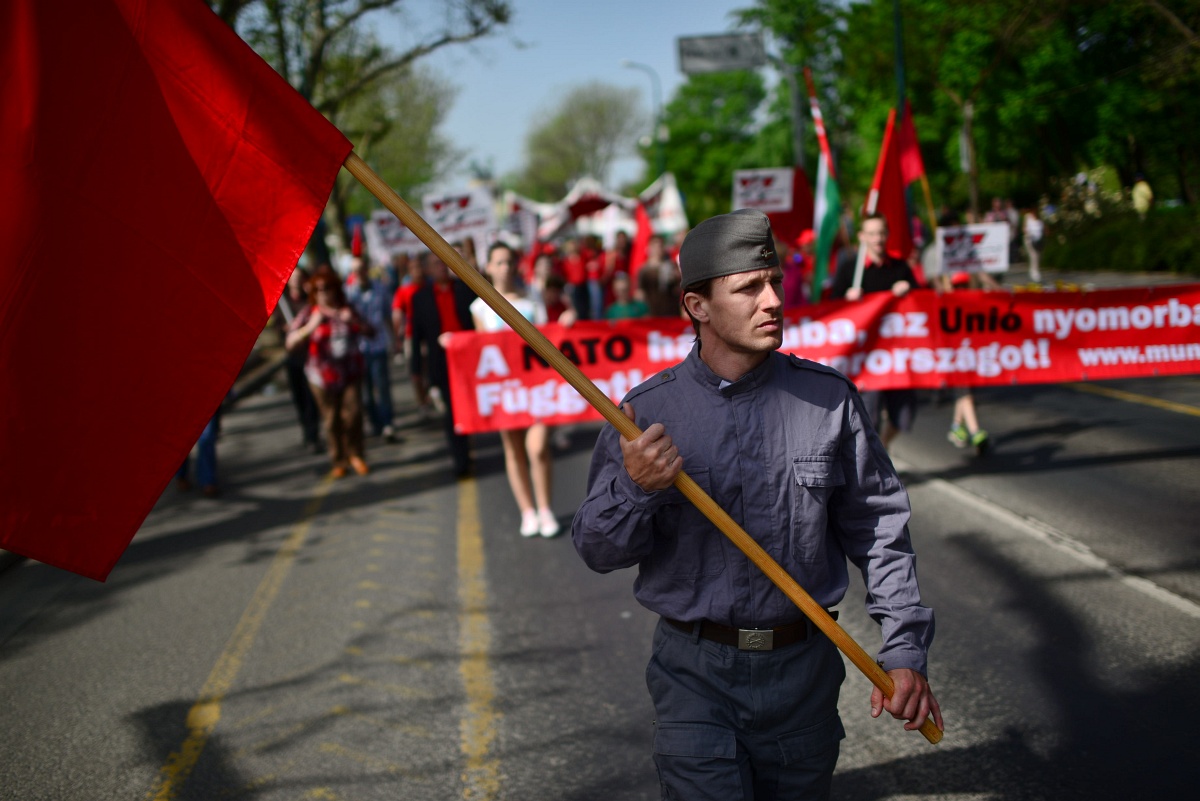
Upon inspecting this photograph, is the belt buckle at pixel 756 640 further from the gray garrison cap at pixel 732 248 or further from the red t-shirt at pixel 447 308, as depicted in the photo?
the red t-shirt at pixel 447 308

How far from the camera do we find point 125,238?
260 centimetres

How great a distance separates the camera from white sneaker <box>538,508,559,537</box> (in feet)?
24.3

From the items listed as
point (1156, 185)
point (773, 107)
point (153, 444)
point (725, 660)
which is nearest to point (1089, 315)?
point (725, 660)

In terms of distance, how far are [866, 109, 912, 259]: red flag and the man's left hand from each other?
799cm

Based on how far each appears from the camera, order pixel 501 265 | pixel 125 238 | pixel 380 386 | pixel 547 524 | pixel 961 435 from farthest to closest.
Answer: pixel 380 386 < pixel 961 435 < pixel 547 524 < pixel 501 265 < pixel 125 238

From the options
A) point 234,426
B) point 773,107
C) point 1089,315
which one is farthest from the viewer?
point 773,107

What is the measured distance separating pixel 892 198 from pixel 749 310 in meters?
8.18

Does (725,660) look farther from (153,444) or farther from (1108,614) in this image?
(1108,614)

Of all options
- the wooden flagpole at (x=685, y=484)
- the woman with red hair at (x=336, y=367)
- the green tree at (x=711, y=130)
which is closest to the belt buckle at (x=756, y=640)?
the wooden flagpole at (x=685, y=484)

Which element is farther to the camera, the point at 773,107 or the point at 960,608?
the point at 773,107

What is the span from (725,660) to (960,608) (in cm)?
327

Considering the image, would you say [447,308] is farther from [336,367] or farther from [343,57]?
[343,57]

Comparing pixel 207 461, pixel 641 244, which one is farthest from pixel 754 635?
pixel 641 244

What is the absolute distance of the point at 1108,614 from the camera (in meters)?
5.12
